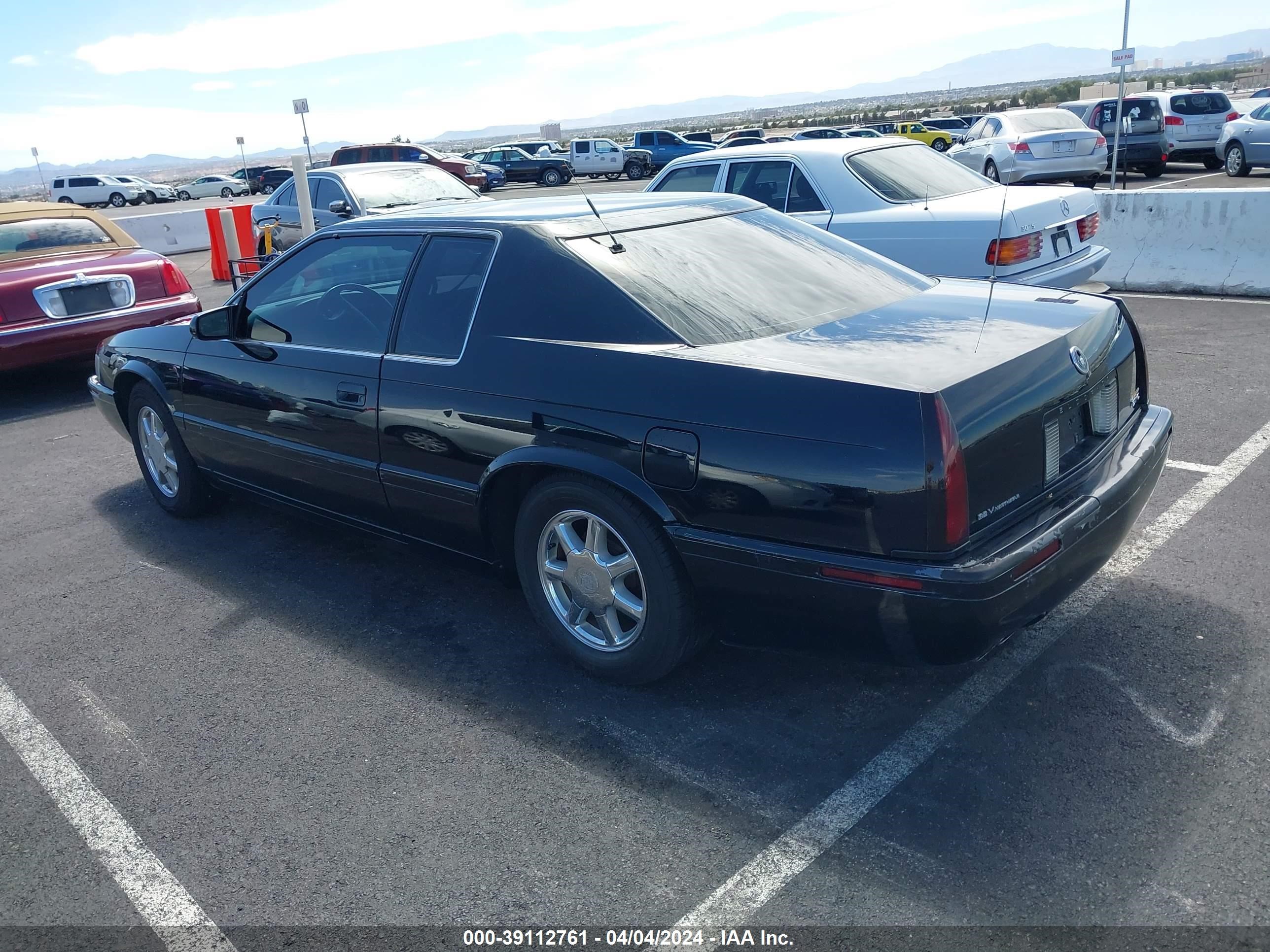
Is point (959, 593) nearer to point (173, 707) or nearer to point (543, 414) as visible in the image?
point (543, 414)

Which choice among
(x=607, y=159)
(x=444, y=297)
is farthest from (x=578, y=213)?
(x=607, y=159)

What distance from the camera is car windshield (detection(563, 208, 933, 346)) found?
3424 millimetres

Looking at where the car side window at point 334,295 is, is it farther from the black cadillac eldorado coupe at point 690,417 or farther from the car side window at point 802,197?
the car side window at point 802,197

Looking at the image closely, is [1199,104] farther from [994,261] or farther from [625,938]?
[625,938]

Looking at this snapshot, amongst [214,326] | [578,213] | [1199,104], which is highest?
[1199,104]

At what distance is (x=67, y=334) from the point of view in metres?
8.09

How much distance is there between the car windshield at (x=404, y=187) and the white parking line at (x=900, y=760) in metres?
9.52

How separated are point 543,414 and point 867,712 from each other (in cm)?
140

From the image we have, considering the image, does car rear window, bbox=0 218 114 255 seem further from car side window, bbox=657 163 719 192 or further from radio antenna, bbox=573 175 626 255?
radio antenna, bbox=573 175 626 255

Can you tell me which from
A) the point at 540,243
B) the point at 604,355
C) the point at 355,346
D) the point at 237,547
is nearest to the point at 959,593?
the point at 604,355

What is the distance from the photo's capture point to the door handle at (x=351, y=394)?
401cm

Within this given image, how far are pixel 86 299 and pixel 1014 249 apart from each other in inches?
275

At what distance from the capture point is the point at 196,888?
269 centimetres

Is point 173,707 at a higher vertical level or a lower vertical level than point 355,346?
lower
